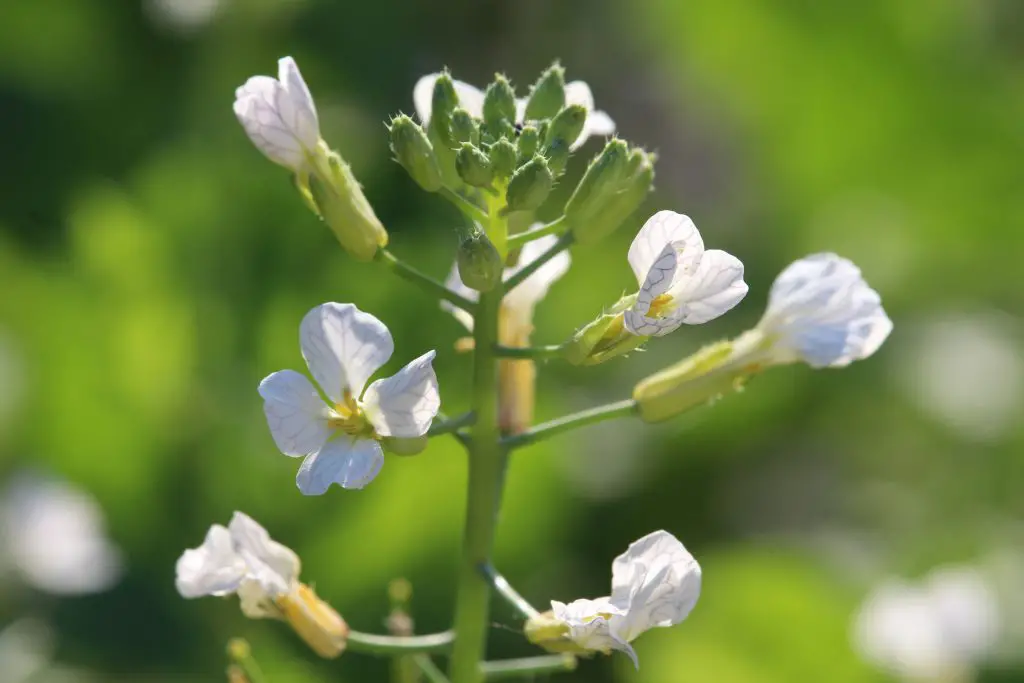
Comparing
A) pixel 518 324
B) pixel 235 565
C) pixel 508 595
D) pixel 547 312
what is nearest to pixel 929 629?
pixel 547 312

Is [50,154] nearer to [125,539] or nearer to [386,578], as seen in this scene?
[125,539]

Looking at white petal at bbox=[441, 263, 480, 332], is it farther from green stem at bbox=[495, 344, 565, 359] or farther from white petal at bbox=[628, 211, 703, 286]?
white petal at bbox=[628, 211, 703, 286]

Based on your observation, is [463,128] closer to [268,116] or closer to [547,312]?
[268,116]

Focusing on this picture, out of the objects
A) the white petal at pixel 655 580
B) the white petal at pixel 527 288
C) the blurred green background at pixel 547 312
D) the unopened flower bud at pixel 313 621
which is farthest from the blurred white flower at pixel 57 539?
the white petal at pixel 655 580

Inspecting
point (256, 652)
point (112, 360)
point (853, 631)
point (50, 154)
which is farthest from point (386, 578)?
point (50, 154)

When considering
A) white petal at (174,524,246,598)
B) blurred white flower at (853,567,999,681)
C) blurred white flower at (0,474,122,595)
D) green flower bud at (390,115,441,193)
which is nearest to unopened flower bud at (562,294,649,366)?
green flower bud at (390,115,441,193)
